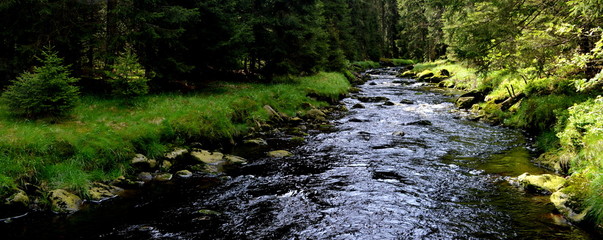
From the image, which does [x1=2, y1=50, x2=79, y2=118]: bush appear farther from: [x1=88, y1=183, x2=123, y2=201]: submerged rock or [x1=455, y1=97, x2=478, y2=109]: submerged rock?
[x1=455, y1=97, x2=478, y2=109]: submerged rock

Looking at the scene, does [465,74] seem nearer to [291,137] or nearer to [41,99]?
[291,137]

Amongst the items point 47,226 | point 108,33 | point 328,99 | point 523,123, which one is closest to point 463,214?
point 47,226

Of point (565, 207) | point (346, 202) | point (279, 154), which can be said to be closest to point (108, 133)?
point (279, 154)

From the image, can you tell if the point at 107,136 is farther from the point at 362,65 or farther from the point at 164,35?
the point at 362,65

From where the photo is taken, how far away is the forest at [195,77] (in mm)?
9250

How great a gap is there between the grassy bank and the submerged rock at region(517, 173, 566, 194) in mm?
10052

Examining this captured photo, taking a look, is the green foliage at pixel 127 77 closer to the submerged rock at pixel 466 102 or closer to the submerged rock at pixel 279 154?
the submerged rock at pixel 279 154

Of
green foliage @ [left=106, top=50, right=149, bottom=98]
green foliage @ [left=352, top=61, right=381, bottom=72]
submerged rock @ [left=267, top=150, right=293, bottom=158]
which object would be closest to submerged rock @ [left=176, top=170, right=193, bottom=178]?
submerged rock @ [left=267, top=150, right=293, bottom=158]

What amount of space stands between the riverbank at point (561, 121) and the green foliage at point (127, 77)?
46.6ft

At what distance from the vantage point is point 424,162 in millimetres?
11461

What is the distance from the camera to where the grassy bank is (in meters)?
8.63

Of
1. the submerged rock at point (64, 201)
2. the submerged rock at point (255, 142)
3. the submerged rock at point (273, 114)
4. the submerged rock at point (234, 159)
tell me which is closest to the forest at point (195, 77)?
the submerged rock at point (64, 201)

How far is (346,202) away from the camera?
8344 mm

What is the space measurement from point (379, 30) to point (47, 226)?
8247 centimetres
